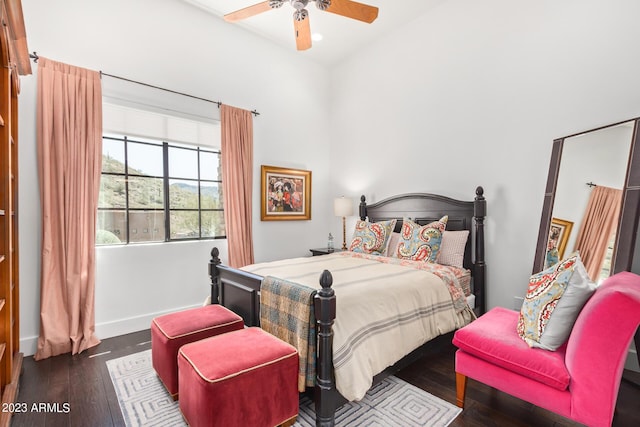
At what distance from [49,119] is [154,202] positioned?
117 cm

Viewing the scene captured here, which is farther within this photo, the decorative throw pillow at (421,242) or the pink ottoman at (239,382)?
the decorative throw pillow at (421,242)

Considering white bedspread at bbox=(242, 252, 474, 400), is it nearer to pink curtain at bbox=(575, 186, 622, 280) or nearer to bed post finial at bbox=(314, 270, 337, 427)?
bed post finial at bbox=(314, 270, 337, 427)

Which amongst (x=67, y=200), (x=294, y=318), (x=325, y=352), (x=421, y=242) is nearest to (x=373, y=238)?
(x=421, y=242)

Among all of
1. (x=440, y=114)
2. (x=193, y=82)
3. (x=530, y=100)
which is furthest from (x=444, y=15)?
(x=193, y=82)

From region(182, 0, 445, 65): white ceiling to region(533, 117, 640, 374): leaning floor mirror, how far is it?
2.37 meters

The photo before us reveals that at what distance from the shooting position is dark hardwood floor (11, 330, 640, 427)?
1.88 m

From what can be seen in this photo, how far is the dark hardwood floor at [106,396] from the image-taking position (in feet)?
6.17

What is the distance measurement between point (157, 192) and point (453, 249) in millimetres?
3272

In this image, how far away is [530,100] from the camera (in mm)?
3004

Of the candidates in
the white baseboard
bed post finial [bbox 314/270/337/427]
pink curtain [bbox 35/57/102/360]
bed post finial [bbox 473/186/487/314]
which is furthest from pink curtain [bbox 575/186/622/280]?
pink curtain [bbox 35/57/102/360]

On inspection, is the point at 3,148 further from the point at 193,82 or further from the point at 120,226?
the point at 193,82

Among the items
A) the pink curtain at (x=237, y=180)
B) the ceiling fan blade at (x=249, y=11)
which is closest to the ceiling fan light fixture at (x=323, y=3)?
the ceiling fan blade at (x=249, y=11)

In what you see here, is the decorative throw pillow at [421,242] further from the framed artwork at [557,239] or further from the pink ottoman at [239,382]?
the pink ottoman at [239,382]

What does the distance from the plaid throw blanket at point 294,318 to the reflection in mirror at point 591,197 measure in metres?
2.08
